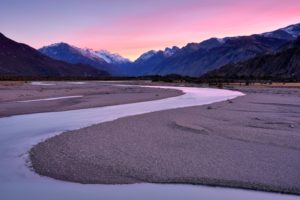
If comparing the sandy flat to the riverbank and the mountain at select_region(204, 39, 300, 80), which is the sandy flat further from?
the mountain at select_region(204, 39, 300, 80)

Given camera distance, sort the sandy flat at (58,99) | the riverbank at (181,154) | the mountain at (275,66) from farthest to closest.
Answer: the mountain at (275,66) → the sandy flat at (58,99) → the riverbank at (181,154)

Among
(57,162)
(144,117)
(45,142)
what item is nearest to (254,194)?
(57,162)

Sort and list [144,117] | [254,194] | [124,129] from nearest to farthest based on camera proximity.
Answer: [254,194]
[124,129]
[144,117]

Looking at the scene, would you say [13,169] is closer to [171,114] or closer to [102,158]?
[102,158]

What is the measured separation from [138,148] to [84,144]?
2.15m

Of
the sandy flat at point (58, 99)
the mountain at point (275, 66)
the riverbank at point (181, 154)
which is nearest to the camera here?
the riverbank at point (181, 154)

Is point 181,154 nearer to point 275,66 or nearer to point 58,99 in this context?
point 58,99

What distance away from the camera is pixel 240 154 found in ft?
43.2

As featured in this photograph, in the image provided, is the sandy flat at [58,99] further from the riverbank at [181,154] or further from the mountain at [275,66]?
the mountain at [275,66]

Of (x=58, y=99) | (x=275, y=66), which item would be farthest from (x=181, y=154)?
(x=275, y=66)

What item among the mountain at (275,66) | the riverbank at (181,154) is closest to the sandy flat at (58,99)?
the riverbank at (181,154)

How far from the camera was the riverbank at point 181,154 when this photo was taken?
439 inches

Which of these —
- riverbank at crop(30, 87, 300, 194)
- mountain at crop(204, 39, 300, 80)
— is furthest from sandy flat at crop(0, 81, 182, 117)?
mountain at crop(204, 39, 300, 80)

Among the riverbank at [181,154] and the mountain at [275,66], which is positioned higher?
the mountain at [275,66]
